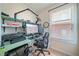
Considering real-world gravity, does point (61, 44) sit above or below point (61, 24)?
below

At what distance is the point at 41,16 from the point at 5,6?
576mm

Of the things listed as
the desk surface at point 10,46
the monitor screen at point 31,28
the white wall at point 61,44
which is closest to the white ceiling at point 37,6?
the white wall at point 61,44

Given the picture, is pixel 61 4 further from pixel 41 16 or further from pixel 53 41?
pixel 53 41

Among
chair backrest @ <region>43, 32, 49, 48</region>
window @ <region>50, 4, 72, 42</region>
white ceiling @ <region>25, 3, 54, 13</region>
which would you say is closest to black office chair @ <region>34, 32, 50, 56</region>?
chair backrest @ <region>43, 32, 49, 48</region>

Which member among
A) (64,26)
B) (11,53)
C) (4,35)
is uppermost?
(64,26)

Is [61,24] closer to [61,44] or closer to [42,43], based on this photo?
[61,44]

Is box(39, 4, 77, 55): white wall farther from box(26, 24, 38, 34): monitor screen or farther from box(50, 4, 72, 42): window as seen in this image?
box(26, 24, 38, 34): monitor screen

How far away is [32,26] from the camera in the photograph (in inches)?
65.4

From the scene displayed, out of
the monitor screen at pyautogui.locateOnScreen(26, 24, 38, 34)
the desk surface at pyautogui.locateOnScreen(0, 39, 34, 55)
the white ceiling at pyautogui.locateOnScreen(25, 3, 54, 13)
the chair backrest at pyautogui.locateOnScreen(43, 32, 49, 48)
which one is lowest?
the desk surface at pyautogui.locateOnScreen(0, 39, 34, 55)

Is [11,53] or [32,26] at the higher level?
[32,26]

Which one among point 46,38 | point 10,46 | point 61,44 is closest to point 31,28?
point 46,38

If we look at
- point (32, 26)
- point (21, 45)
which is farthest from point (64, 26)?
point (21, 45)

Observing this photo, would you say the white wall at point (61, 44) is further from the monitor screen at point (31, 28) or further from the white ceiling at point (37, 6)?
the monitor screen at point (31, 28)

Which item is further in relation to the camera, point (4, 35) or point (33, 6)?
point (33, 6)
